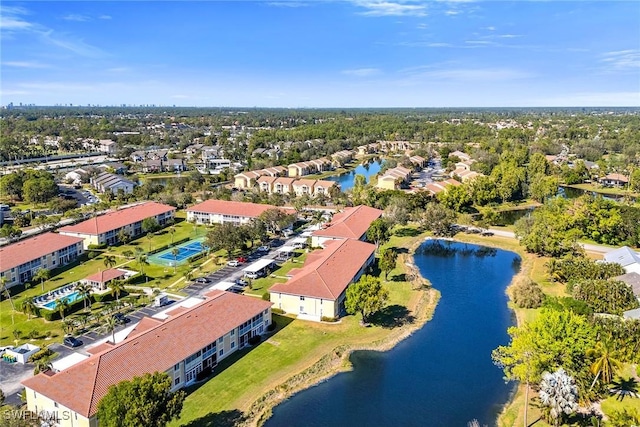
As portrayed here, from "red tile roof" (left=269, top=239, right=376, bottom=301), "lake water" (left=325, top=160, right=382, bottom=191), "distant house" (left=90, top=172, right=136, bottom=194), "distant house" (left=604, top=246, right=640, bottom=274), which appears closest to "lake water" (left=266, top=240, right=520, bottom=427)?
"red tile roof" (left=269, top=239, right=376, bottom=301)

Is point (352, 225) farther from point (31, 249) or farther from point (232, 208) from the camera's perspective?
point (31, 249)

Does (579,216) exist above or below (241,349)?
above

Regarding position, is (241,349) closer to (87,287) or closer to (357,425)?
(357,425)

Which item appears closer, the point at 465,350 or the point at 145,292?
the point at 465,350

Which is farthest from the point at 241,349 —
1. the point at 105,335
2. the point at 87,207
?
the point at 87,207

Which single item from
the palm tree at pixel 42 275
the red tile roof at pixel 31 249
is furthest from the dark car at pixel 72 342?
the red tile roof at pixel 31 249
